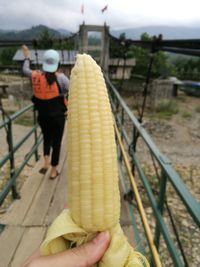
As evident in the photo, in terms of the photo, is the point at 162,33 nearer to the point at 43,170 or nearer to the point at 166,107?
the point at 43,170

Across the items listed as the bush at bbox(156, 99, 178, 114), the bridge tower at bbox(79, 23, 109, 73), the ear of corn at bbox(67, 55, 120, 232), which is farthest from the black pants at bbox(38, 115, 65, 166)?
the bush at bbox(156, 99, 178, 114)

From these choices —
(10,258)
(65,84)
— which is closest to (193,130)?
(65,84)

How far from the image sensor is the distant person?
3912mm

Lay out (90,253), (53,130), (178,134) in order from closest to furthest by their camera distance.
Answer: (90,253), (53,130), (178,134)

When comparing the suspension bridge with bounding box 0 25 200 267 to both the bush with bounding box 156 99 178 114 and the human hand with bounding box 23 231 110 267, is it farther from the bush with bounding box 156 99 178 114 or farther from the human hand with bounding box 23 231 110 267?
the bush with bounding box 156 99 178 114

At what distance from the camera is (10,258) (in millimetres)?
2723

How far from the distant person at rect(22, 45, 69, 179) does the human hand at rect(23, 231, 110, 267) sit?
10.0ft

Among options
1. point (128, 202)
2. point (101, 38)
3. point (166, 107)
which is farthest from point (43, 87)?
point (166, 107)

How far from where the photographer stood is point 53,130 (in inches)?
170

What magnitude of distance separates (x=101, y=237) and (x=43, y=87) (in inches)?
122

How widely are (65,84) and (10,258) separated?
77.6 inches

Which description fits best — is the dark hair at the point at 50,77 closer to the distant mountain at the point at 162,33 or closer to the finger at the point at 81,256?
the distant mountain at the point at 162,33

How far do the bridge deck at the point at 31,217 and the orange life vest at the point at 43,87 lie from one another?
995 mm

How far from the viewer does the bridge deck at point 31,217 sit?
284 centimetres
